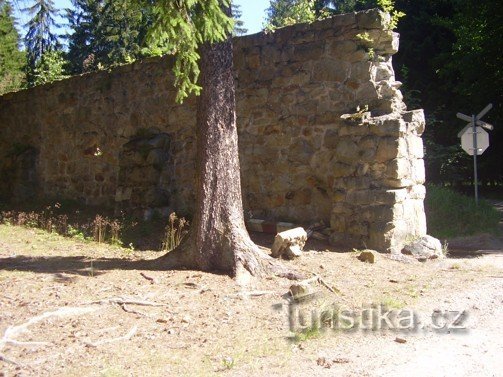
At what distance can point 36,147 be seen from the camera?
1204 cm

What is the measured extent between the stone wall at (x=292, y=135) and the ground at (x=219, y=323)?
1174mm

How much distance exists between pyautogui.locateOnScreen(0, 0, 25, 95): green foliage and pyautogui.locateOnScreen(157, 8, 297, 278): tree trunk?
15324mm

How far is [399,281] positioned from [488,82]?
14030mm

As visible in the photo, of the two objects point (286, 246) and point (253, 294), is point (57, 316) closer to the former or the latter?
point (253, 294)

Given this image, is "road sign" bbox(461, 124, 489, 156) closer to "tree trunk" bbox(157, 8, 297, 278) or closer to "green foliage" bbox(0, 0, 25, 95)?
"tree trunk" bbox(157, 8, 297, 278)

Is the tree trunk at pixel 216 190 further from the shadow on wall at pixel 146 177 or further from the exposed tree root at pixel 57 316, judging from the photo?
the shadow on wall at pixel 146 177

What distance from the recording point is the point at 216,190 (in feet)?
19.1

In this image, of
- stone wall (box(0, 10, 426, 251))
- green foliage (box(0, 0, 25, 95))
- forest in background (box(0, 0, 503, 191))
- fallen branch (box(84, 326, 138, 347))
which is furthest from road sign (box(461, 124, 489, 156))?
green foliage (box(0, 0, 25, 95))

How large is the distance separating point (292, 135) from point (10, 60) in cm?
2114

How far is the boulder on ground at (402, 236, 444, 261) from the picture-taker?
7164 mm

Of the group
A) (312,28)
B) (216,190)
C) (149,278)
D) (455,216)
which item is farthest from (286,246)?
(455,216)

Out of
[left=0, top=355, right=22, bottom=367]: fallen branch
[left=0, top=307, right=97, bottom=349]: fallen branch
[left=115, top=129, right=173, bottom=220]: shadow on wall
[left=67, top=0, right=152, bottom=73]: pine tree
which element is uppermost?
[left=67, top=0, right=152, bottom=73]: pine tree

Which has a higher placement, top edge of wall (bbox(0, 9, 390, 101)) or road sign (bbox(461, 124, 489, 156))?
top edge of wall (bbox(0, 9, 390, 101))

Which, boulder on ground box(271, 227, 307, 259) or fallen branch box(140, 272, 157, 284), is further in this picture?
boulder on ground box(271, 227, 307, 259)
